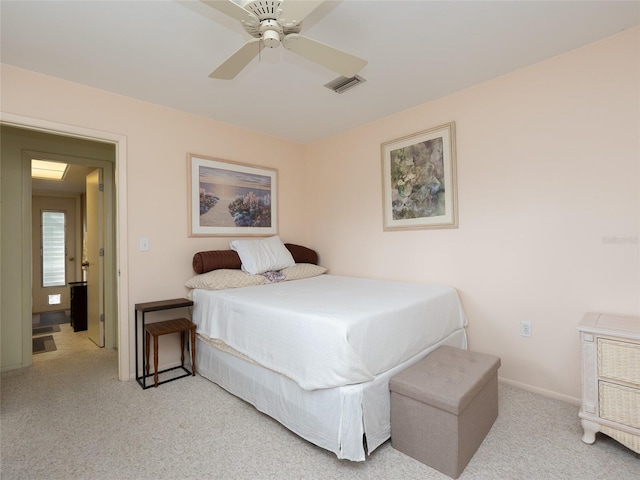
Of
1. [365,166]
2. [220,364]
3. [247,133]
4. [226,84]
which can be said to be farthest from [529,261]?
[247,133]

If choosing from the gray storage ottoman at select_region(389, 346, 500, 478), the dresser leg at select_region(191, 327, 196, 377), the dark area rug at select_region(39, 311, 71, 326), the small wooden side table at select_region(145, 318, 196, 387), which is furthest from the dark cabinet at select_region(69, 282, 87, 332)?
the gray storage ottoman at select_region(389, 346, 500, 478)

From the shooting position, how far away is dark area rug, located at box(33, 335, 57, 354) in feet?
11.1

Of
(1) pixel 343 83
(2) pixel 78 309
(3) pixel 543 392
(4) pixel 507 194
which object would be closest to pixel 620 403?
(3) pixel 543 392

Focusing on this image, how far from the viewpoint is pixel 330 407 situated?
162 cm

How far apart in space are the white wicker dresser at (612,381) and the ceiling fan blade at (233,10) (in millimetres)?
2338

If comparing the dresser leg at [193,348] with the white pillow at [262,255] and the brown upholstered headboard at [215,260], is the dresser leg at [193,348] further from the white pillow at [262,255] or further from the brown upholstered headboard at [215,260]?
the white pillow at [262,255]

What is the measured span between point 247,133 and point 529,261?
2.97m

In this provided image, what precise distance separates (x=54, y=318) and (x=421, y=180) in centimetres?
588

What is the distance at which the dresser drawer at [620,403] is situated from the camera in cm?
161

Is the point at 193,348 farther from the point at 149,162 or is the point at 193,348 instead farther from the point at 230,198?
the point at 149,162

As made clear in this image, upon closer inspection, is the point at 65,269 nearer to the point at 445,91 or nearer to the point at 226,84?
the point at 226,84

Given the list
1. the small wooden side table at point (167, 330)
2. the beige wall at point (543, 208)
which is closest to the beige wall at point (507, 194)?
the beige wall at point (543, 208)

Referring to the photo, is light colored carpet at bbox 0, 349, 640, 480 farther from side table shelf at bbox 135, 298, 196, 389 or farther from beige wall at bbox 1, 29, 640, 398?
beige wall at bbox 1, 29, 640, 398

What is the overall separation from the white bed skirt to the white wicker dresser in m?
0.84
